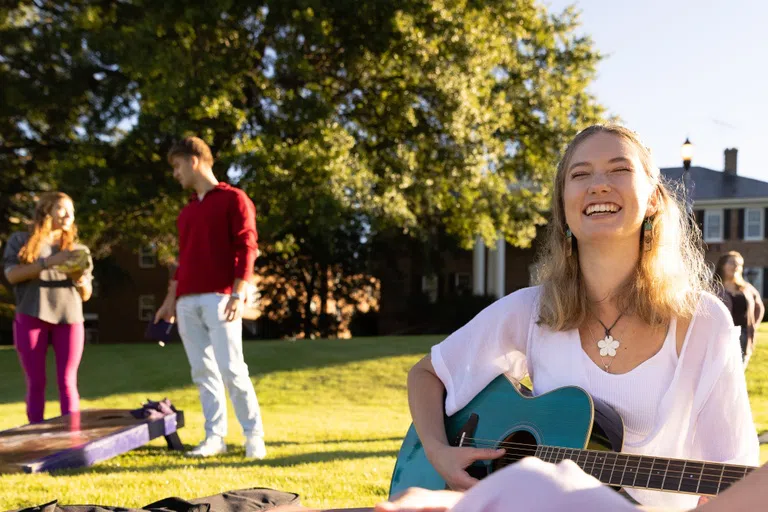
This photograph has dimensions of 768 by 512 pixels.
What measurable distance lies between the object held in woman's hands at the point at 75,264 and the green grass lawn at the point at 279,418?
1610mm

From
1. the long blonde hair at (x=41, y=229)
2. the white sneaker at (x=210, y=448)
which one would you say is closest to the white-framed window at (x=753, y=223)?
the white sneaker at (x=210, y=448)

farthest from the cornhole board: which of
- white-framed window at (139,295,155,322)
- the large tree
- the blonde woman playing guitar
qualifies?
white-framed window at (139,295,155,322)

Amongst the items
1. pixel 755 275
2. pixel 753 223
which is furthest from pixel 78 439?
pixel 753 223

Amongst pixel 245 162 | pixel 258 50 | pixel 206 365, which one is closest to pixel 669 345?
pixel 206 365

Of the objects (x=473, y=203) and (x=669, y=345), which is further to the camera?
(x=473, y=203)

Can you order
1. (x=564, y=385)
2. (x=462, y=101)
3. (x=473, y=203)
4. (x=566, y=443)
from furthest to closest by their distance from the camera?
(x=473, y=203)
(x=462, y=101)
(x=564, y=385)
(x=566, y=443)

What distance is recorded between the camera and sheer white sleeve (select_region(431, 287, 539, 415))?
2760mm

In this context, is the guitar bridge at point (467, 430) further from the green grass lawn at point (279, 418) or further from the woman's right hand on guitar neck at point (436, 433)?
the green grass lawn at point (279, 418)

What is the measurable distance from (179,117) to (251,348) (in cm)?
522

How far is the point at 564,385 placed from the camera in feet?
8.39

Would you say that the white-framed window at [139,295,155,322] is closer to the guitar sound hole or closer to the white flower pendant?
the guitar sound hole

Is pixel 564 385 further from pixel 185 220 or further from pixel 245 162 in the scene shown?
pixel 245 162

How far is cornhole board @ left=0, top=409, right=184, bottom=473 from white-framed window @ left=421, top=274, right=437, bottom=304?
27.4 metres

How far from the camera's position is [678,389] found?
236 centimetres
